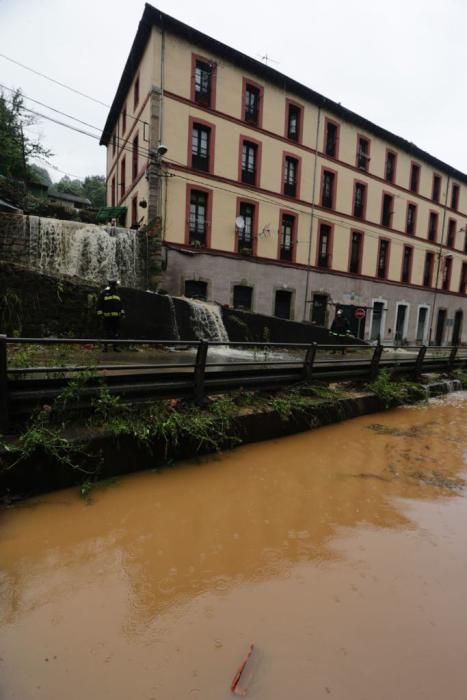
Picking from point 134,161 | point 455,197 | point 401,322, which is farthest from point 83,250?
point 455,197

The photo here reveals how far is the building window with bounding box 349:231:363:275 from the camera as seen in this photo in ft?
82.1

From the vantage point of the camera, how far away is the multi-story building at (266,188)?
1778 cm

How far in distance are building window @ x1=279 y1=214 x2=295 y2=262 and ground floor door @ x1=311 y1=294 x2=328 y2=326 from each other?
10.3 ft

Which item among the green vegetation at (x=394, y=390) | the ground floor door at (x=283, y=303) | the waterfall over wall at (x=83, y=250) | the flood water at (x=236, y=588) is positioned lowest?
the flood water at (x=236, y=588)

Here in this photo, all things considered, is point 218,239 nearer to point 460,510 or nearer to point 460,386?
point 460,386

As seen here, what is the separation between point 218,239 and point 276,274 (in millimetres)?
4056

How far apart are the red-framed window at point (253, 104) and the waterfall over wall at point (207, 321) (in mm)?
13593

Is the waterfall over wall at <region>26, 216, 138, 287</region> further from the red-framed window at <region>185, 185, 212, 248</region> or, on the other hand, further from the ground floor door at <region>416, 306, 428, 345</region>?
the ground floor door at <region>416, 306, 428, 345</region>

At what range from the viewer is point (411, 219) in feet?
93.4

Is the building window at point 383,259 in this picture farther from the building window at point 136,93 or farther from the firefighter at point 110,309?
the firefighter at point 110,309

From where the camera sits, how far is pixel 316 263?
2308cm

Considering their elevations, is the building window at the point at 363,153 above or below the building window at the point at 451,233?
above

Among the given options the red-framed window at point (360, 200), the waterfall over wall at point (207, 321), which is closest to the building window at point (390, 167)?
the red-framed window at point (360, 200)

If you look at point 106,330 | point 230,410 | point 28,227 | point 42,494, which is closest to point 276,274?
point 28,227
